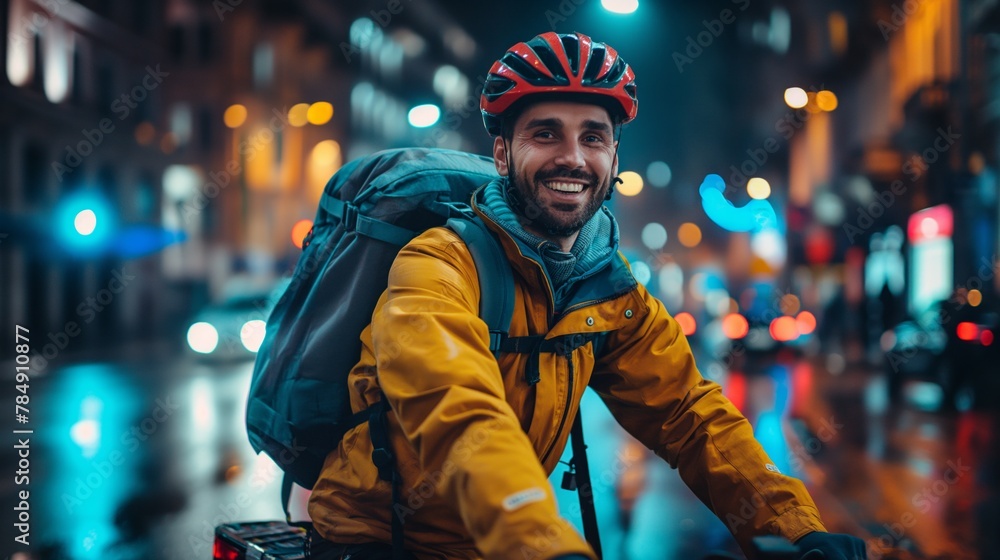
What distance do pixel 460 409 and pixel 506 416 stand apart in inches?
3.9

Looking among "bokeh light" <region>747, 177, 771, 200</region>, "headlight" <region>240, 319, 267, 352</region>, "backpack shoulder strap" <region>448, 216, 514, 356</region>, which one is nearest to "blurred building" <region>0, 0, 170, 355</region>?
"headlight" <region>240, 319, 267, 352</region>

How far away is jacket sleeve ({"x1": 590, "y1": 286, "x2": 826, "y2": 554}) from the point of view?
8.04ft

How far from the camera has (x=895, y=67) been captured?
32.0 m

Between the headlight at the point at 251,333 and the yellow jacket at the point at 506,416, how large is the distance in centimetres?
1949

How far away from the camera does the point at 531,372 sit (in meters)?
2.29

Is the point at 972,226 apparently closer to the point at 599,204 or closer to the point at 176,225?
the point at 599,204

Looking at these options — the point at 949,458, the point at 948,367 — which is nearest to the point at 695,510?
the point at 949,458

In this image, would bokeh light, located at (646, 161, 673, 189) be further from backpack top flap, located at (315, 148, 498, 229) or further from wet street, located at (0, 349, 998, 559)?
backpack top flap, located at (315, 148, 498, 229)

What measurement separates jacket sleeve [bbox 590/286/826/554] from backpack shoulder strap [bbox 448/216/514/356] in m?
0.47

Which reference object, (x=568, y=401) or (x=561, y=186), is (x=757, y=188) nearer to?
(x=561, y=186)

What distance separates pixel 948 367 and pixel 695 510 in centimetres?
852
